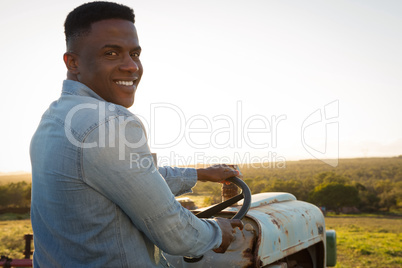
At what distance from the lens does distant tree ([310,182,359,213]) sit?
1021 inches

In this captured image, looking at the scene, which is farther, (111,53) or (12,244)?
(12,244)

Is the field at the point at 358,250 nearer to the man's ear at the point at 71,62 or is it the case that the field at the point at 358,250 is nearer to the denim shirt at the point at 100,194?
the denim shirt at the point at 100,194

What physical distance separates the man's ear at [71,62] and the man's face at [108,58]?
15 mm

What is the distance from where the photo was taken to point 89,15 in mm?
1611

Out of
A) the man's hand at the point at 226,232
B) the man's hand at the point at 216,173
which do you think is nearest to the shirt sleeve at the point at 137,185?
the man's hand at the point at 226,232

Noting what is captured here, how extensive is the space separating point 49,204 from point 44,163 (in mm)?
159

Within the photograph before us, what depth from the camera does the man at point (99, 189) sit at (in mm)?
1321

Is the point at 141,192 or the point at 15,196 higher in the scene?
the point at 141,192

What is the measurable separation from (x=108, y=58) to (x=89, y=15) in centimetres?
21

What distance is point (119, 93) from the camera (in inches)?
66.4

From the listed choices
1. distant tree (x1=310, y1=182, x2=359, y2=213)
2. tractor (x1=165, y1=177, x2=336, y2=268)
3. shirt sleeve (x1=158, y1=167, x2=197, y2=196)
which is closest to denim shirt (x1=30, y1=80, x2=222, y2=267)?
tractor (x1=165, y1=177, x2=336, y2=268)

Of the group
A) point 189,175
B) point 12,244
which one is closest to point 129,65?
point 189,175

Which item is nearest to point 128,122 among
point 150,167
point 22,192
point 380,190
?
point 150,167

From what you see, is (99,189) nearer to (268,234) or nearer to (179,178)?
(179,178)
